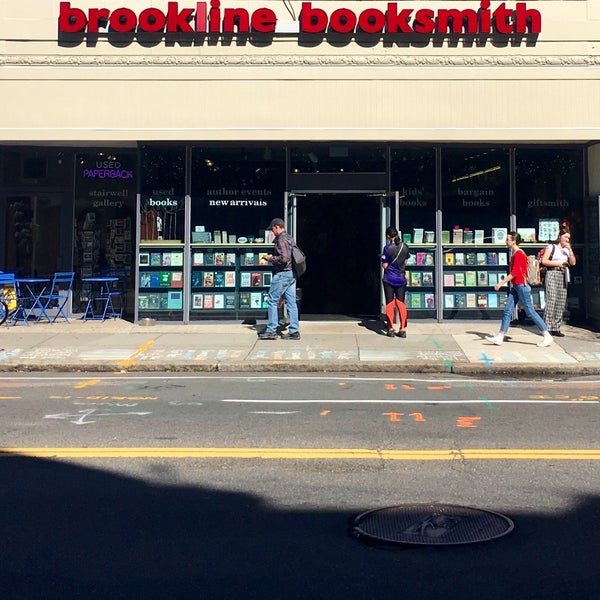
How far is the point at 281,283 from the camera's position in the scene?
511 inches

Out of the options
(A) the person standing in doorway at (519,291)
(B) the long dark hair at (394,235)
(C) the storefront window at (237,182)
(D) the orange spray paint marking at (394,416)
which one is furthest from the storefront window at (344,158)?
(D) the orange spray paint marking at (394,416)

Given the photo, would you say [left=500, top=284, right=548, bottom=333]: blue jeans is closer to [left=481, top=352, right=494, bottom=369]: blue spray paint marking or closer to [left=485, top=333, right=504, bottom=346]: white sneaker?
[left=485, top=333, right=504, bottom=346]: white sneaker

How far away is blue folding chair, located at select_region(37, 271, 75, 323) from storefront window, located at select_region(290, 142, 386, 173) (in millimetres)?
5122

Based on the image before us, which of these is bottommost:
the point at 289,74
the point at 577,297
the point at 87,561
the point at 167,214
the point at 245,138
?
the point at 87,561

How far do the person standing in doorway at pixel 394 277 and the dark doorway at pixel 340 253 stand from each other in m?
1.97

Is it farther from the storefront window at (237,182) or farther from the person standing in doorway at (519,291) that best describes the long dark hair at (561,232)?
the storefront window at (237,182)

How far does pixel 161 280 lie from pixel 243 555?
36.9 feet

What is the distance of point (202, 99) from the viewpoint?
47.1ft

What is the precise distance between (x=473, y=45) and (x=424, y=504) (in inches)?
457

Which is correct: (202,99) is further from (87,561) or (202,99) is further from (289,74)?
(87,561)

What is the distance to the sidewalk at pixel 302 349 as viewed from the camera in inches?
435

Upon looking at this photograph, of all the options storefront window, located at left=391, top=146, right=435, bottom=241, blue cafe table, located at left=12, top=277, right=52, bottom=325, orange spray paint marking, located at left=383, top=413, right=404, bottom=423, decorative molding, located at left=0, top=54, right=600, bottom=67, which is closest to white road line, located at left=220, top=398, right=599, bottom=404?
orange spray paint marking, located at left=383, top=413, right=404, bottom=423

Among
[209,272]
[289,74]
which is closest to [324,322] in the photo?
[209,272]

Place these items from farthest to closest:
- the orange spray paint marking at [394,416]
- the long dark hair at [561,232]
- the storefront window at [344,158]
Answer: the storefront window at [344,158]
the long dark hair at [561,232]
the orange spray paint marking at [394,416]
